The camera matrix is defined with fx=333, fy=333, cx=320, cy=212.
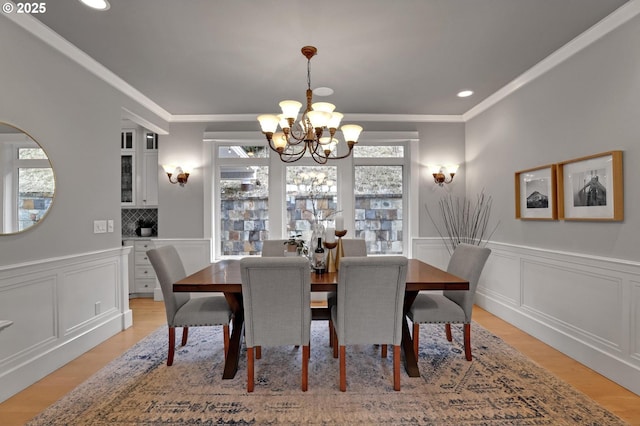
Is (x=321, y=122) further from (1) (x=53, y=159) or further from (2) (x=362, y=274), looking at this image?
(1) (x=53, y=159)

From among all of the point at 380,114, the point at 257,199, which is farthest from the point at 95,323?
the point at 380,114

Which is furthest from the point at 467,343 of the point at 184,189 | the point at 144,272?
the point at 144,272

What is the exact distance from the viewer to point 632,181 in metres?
2.24

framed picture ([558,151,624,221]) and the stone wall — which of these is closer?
framed picture ([558,151,624,221])

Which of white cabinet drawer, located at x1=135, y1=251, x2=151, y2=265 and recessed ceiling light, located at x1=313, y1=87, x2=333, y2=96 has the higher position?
recessed ceiling light, located at x1=313, y1=87, x2=333, y2=96

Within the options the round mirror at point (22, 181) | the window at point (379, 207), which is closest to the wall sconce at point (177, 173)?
the round mirror at point (22, 181)

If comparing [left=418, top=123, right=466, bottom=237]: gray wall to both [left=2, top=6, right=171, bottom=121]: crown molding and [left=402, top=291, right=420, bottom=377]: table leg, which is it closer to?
[left=402, top=291, right=420, bottom=377]: table leg

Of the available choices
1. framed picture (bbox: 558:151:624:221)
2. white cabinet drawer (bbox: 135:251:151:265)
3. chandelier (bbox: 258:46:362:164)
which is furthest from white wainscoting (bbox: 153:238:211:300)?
framed picture (bbox: 558:151:624:221)

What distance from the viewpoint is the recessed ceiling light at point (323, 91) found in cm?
354

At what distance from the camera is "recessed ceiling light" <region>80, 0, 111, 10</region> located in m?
2.10

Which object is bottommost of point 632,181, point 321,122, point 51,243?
point 51,243

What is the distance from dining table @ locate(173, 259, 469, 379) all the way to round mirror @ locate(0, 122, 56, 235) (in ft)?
3.75

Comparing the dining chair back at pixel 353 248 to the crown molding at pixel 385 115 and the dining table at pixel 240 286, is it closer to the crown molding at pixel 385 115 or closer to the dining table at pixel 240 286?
the dining table at pixel 240 286

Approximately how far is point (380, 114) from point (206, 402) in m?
3.78
